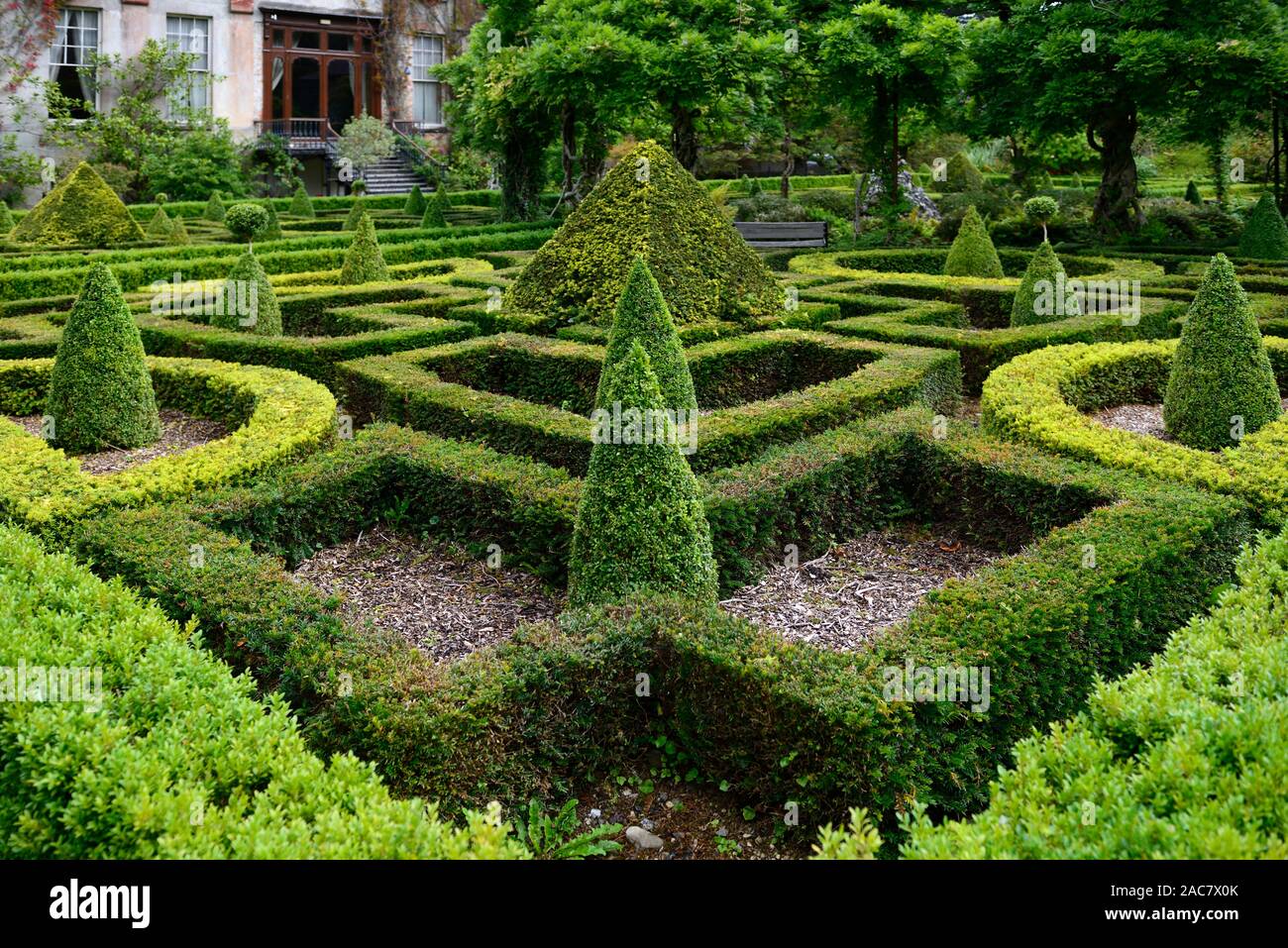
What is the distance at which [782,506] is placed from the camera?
7.16m

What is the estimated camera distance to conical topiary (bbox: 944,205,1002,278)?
16.4 metres

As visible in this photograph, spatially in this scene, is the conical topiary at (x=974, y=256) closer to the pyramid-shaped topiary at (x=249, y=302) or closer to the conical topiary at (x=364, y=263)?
the conical topiary at (x=364, y=263)

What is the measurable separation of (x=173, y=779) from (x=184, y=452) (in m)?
5.19

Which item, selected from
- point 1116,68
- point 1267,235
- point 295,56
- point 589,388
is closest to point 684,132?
point 1116,68

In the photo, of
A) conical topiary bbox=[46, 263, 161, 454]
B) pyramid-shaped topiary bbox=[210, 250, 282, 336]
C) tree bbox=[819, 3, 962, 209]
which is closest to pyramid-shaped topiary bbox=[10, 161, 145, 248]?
pyramid-shaped topiary bbox=[210, 250, 282, 336]

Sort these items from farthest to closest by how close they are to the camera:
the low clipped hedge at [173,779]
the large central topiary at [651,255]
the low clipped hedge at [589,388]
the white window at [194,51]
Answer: the white window at [194,51], the large central topiary at [651,255], the low clipped hedge at [589,388], the low clipped hedge at [173,779]

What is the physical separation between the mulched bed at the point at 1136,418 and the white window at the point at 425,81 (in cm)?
3459

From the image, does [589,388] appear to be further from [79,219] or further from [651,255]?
[79,219]

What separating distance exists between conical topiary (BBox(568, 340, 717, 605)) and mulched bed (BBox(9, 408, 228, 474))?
4080 mm

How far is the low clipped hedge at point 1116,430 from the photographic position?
23.3ft

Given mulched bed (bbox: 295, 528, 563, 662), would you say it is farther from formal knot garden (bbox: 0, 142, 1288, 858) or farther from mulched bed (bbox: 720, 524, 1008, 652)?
mulched bed (bbox: 720, 524, 1008, 652)

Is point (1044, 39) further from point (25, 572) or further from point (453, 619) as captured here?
point (25, 572)

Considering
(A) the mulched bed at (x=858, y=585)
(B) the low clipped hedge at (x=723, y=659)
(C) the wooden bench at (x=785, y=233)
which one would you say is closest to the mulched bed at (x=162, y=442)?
(B) the low clipped hedge at (x=723, y=659)

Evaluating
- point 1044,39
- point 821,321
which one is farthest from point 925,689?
point 1044,39
